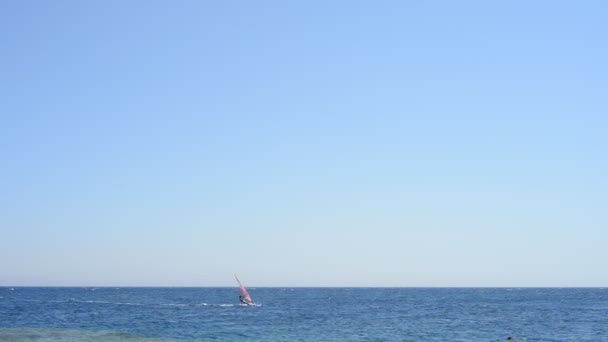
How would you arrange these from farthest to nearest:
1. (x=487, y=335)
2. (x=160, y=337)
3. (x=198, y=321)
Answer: (x=198, y=321)
(x=487, y=335)
(x=160, y=337)

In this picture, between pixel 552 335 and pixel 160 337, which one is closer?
pixel 160 337

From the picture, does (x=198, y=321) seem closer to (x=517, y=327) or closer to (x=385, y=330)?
(x=385, y=330)

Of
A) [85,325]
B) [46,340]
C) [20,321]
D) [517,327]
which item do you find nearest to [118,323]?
[85,325]

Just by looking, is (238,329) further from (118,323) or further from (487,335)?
(487,335)

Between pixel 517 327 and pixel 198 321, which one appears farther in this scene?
pixel 198 321

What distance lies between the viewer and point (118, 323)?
65.2 metres

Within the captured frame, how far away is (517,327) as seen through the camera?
6350 cm

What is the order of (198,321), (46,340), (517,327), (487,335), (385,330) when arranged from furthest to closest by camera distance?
(198,321) → (517,327) → (385,330) → (487,335) → (46,340)

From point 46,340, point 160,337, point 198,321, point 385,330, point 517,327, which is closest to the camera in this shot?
point 46,340

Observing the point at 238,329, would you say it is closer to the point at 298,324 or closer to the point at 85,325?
the point at 298,324

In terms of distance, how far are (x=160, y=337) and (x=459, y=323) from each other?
3220cm

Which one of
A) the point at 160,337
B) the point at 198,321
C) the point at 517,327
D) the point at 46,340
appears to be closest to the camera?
the point at 46,340

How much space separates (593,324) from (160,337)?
43388mm

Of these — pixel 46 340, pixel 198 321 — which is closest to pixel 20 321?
pixel 198 321
